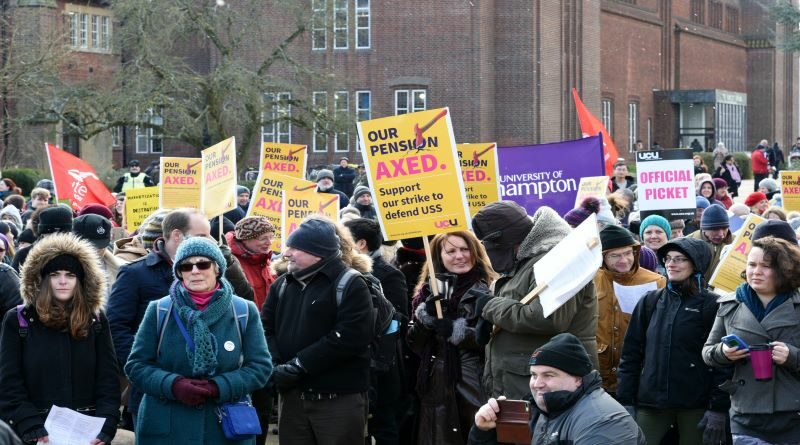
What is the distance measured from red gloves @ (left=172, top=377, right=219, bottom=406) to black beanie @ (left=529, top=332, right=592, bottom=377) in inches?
69.8

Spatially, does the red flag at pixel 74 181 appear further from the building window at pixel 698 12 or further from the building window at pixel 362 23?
the building window at pixel 698 12

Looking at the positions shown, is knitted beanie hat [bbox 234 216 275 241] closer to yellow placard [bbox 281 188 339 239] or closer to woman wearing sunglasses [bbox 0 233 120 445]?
yellow placard [bbox 281 188 339 239]

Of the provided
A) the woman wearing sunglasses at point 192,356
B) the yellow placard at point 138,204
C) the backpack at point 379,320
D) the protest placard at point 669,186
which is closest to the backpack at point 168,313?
the woman wearing sunglasses at point 192,356

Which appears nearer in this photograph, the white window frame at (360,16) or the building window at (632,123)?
the white window frame at (360,16)

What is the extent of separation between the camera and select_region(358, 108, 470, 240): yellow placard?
8.29 metres

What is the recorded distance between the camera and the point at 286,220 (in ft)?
37.9

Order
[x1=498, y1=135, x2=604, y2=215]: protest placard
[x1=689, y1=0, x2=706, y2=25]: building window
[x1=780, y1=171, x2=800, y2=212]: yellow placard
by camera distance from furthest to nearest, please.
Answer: [x1=689, y1=0, x2=706, y2=25]: building window → [x1=780, y1=171, x2=800, y2=212]: yellow placard → [x1=498, y1=135, x2=604, y2=215]: protest placard

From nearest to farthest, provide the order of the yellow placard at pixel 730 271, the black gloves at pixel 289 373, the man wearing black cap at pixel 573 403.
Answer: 1. the man wearing black cap at pixel 573 403
2. the black gloves at pixel 289 373
3. the yellow placard at pixel 730 271

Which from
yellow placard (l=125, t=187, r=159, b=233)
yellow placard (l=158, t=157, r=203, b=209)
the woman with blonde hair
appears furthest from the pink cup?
yellow placard (l=125, t=187, r=159, b=233)

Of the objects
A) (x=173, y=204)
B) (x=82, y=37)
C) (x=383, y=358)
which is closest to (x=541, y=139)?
(x=82, y=37)

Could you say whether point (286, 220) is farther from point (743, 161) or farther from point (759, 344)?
point (743, 161)

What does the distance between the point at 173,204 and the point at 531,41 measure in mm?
36410

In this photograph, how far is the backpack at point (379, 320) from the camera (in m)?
7.34

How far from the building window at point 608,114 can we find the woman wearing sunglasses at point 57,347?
49756mm
